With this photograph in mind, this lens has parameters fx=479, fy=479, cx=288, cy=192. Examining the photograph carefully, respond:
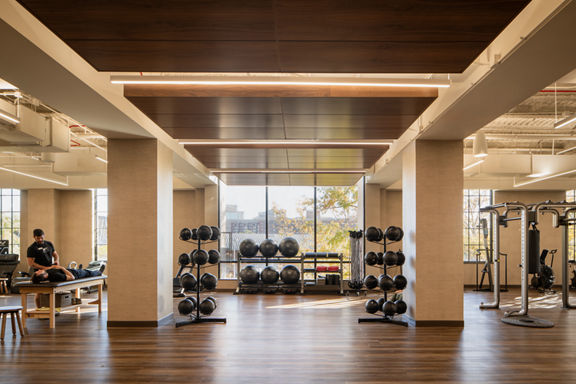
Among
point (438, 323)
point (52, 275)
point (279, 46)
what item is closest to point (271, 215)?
point (52, 275)

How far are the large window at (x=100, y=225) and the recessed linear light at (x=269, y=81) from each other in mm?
9916

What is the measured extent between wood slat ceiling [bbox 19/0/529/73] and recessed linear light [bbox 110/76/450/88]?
1.35ft

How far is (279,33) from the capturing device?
3.43m

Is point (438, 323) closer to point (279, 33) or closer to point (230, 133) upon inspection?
point (230, 133)

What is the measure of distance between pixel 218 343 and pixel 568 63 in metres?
4.55

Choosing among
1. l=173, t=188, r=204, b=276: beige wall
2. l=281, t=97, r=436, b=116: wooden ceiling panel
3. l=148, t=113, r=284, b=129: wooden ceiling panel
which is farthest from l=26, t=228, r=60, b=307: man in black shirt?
l=173, t=188, r=204, b=276: beige wall

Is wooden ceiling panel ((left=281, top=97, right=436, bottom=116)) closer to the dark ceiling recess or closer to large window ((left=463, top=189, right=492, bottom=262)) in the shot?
the dark ceiling recess

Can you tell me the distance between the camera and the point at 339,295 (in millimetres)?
10836

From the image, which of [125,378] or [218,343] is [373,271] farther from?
[125,378]

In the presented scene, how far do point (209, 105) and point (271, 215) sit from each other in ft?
29.6

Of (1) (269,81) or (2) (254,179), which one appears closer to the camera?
(1) (269,81)

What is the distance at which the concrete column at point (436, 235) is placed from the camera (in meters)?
6.66

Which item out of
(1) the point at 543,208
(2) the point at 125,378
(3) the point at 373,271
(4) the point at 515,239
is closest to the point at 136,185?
(2) the point at 125,378

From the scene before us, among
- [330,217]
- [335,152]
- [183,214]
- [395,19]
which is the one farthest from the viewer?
[330,217]
